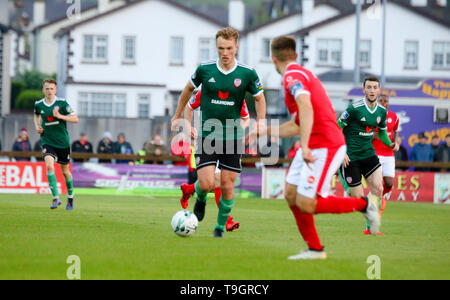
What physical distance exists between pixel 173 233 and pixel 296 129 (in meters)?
3.95

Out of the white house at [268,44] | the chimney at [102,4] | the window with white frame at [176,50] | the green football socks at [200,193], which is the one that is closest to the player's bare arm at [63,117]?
the green football socks at [200,193]

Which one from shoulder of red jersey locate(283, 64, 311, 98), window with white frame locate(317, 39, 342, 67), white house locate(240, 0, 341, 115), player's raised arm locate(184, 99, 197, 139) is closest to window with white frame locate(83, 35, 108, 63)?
white house locate(240, 0, 341, 115)

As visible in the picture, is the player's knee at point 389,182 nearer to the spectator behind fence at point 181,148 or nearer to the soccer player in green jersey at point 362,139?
the soccer player in green jersey at point 362,139

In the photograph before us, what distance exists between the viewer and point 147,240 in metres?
11.2

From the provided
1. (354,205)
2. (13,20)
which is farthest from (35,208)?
(13,20)

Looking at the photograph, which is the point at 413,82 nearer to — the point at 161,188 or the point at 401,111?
the point at 401,111

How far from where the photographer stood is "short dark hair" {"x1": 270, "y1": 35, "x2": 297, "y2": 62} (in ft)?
30.1

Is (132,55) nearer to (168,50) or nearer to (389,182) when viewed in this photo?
(168,50)

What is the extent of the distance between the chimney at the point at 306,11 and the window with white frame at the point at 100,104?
625 inches

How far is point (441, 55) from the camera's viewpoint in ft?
190

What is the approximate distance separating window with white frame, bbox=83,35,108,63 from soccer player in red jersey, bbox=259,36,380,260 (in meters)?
47.8

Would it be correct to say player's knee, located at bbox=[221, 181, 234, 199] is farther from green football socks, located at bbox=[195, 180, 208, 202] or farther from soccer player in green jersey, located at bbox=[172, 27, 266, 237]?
green football socks, located at bbox=[195, 180, 208, 202]

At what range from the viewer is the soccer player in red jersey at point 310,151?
9086 mm

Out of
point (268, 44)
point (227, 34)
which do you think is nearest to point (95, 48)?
point (268, 44)
